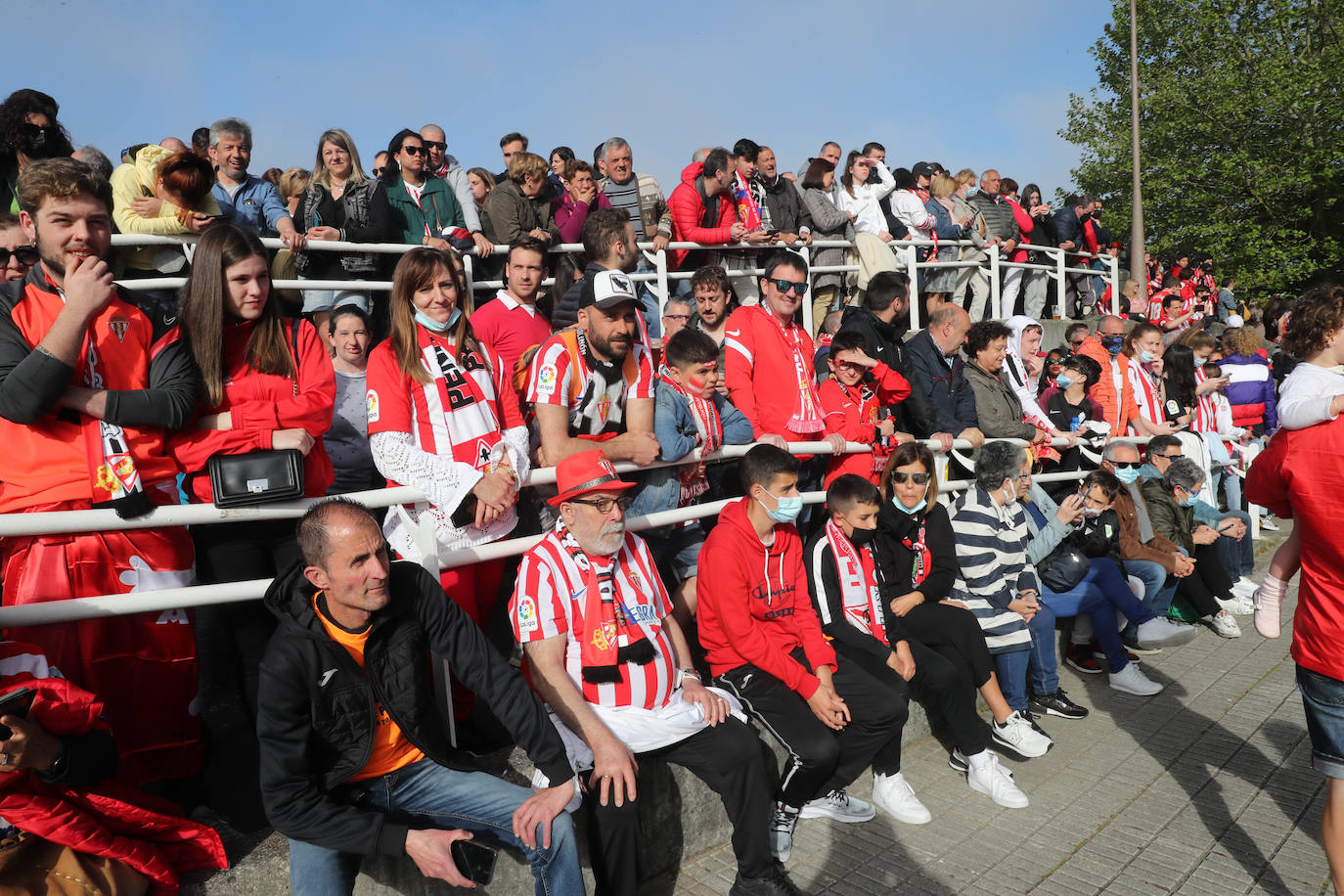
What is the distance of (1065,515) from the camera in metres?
5.74

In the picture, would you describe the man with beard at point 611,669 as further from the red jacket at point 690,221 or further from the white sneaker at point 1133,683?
the red jacket at point 690,221

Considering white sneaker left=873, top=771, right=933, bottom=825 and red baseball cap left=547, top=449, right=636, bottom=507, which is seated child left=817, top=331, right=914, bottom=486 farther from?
red baseball cap left=547, top=449, right=636, bottom=507

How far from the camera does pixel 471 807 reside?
9.81 feet

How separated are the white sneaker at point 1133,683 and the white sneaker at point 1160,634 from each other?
350 millimetres

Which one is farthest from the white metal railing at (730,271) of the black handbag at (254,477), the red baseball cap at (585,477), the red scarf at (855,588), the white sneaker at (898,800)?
the white sneaker at (898,800)

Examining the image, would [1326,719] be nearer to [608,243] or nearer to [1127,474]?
[608,243]

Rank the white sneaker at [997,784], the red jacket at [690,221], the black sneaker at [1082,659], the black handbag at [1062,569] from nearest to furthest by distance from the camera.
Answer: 1. the white sneaker at [997,784]
2. the black handbag at [1062,569]
3. the black sneaker at [1082,659]
4. the red jacket at [690,221]

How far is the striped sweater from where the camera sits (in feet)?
16.8

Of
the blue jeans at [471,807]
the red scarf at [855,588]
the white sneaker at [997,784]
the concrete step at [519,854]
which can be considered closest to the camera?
the concrete step at [519,854]

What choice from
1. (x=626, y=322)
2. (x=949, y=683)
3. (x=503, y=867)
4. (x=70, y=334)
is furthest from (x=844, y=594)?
(x=70, y=334)

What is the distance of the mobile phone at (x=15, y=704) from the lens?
7.49 feet

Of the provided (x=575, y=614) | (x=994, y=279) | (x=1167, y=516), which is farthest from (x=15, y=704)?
(x=994, y=279)

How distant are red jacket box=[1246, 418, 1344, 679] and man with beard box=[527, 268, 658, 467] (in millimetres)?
2483

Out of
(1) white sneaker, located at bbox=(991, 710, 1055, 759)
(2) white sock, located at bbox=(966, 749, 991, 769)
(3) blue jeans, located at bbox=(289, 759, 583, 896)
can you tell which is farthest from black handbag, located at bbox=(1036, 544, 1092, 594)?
(3) blue jeans, located at bbox=(289, 759, 583, 896)
